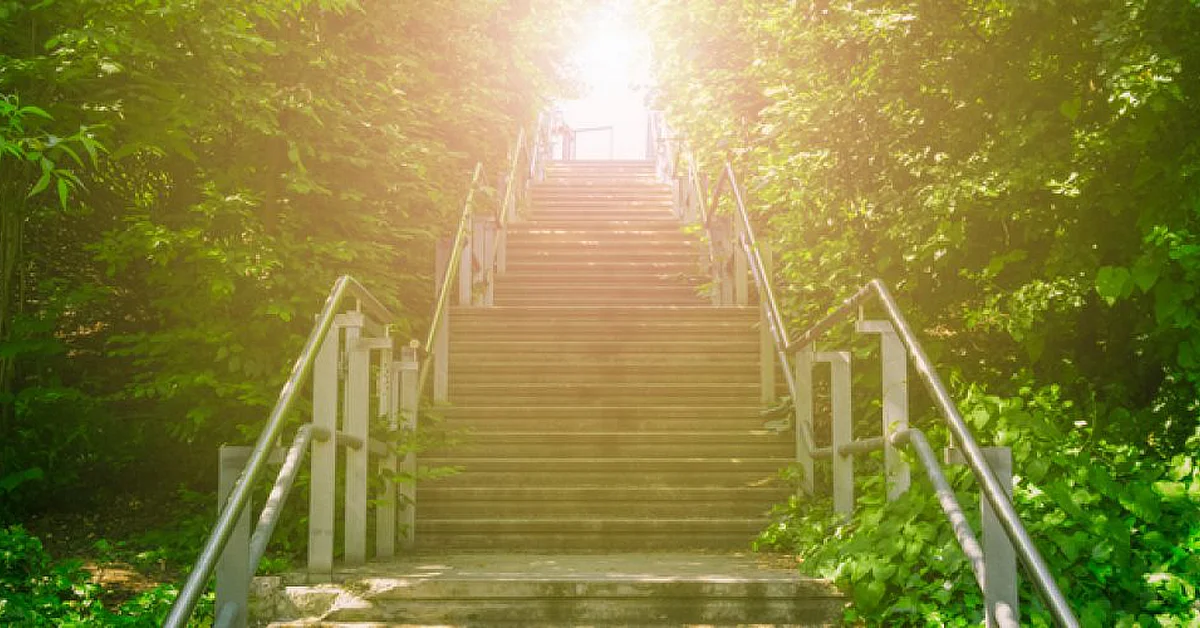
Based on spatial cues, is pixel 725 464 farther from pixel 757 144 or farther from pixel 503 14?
pixel 503 14

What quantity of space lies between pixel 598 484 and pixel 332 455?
284 centimetres

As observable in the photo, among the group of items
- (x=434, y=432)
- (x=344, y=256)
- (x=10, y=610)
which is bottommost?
(x=10, y=610)

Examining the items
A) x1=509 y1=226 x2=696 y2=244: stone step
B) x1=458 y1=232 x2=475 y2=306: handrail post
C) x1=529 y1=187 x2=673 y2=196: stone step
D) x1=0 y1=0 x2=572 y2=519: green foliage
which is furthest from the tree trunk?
x1=529 y1=187 x2=673 y2=196: stone step

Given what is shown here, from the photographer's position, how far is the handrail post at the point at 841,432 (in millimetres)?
5445

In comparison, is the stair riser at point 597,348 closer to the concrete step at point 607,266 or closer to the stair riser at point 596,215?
the concrete step at point 607,266

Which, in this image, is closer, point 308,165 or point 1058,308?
point 1058,308

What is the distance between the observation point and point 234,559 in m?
3.25

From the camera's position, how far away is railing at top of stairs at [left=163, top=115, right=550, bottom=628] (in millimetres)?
3139

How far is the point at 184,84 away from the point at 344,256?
4.08 feet

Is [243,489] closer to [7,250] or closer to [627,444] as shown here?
[7,250]

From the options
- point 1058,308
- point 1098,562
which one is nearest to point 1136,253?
point 1058,308

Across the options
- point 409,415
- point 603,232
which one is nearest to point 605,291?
point 603,232

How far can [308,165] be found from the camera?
23.6ft

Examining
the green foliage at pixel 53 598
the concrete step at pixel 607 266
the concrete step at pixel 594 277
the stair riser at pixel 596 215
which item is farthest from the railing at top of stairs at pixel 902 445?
the stair riser at pixel 596 215
